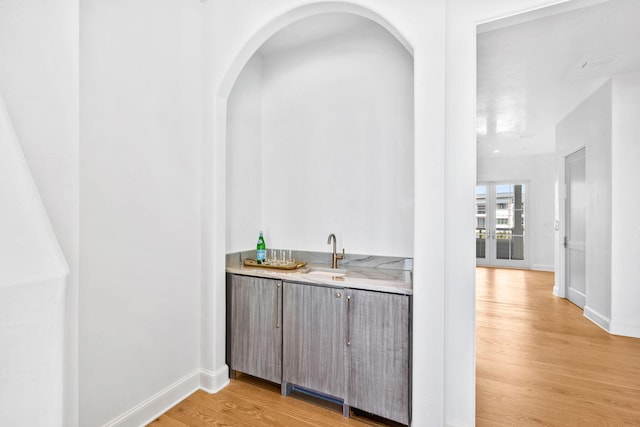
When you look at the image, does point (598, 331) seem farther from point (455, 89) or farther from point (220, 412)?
point (220, 412)

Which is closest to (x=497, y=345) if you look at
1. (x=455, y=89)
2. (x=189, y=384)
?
(x=455, y=89)

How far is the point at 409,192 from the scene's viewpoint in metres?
2.37

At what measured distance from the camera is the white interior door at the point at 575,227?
166 inches

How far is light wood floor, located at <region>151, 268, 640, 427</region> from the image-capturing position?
75.7 inches

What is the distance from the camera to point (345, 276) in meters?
2.15

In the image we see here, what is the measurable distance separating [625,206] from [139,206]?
4729 mm

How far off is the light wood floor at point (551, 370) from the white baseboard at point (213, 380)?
1.75 meters

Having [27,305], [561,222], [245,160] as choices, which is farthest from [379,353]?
[561,222]

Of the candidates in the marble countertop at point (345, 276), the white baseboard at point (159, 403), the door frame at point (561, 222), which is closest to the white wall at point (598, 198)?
the door frame at point (561, 222)

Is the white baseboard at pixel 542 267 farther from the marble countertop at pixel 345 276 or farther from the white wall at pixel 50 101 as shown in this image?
the white wall at pixel 50 101

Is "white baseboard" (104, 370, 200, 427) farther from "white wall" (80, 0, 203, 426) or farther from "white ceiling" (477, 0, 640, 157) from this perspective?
"white ceiling" (477, 0, 640, 157)

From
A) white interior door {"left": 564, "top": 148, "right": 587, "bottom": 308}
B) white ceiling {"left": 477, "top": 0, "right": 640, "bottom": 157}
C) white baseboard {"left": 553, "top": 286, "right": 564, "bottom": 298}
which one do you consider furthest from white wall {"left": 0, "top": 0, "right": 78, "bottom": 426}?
white baseboard {"left": 553, "top": 286, "right": 564, "bottom": 298}

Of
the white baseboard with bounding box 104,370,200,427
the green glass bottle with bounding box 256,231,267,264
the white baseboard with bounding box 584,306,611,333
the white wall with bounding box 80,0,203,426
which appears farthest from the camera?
the white baseboard with bounding box 584,306,611,333

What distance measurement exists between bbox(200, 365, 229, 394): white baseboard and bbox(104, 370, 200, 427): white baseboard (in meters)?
0.04
